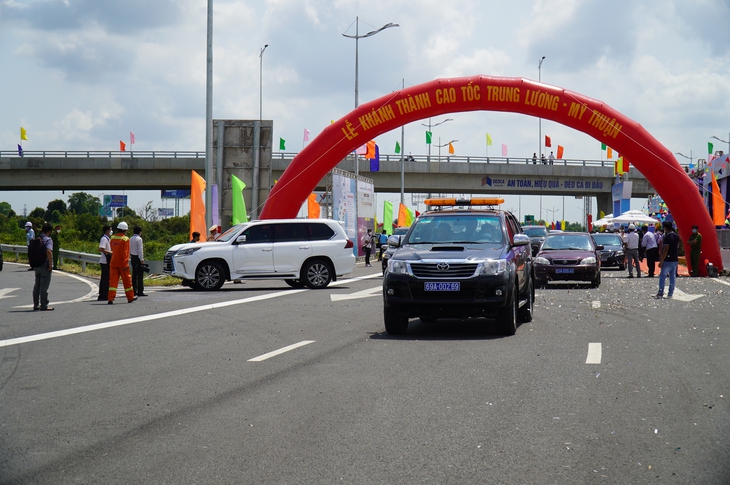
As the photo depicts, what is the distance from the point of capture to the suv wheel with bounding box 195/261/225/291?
2267cm

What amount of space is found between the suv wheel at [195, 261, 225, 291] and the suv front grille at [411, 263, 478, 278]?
1161 centimetres

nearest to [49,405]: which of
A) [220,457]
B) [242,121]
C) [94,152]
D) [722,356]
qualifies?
[220,457]

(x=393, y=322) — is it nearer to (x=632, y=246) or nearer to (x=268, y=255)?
(x=268, y=255)

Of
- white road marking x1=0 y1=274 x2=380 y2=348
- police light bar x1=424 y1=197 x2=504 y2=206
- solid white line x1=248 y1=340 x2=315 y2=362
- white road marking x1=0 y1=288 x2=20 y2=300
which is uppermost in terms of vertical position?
police light bar x1=424 y1=197 x2=504 y2=206

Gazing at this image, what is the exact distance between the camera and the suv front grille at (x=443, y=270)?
38.9 feet

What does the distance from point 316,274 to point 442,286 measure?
1162 cm

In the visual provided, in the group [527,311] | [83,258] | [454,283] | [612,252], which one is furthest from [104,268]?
[612,252]

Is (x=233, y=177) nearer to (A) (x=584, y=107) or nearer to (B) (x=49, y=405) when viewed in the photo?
(A) (x=584, y=107)

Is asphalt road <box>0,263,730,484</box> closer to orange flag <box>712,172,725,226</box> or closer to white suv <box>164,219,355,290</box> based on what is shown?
white suv <box>164,219,355,290</box>

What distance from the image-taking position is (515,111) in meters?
29.0

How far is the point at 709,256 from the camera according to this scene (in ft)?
94.0

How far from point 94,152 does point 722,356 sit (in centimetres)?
4931

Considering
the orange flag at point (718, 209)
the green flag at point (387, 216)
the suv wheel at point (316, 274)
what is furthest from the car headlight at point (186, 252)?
the green flag at point (387, 216)

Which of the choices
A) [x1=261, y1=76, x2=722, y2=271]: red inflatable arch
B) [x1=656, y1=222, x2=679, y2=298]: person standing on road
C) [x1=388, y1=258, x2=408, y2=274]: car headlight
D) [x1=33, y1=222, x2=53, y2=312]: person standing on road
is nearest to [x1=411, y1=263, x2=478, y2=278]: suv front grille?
[x1=388, y1=258, x2=408, y2=274]: car headlight
